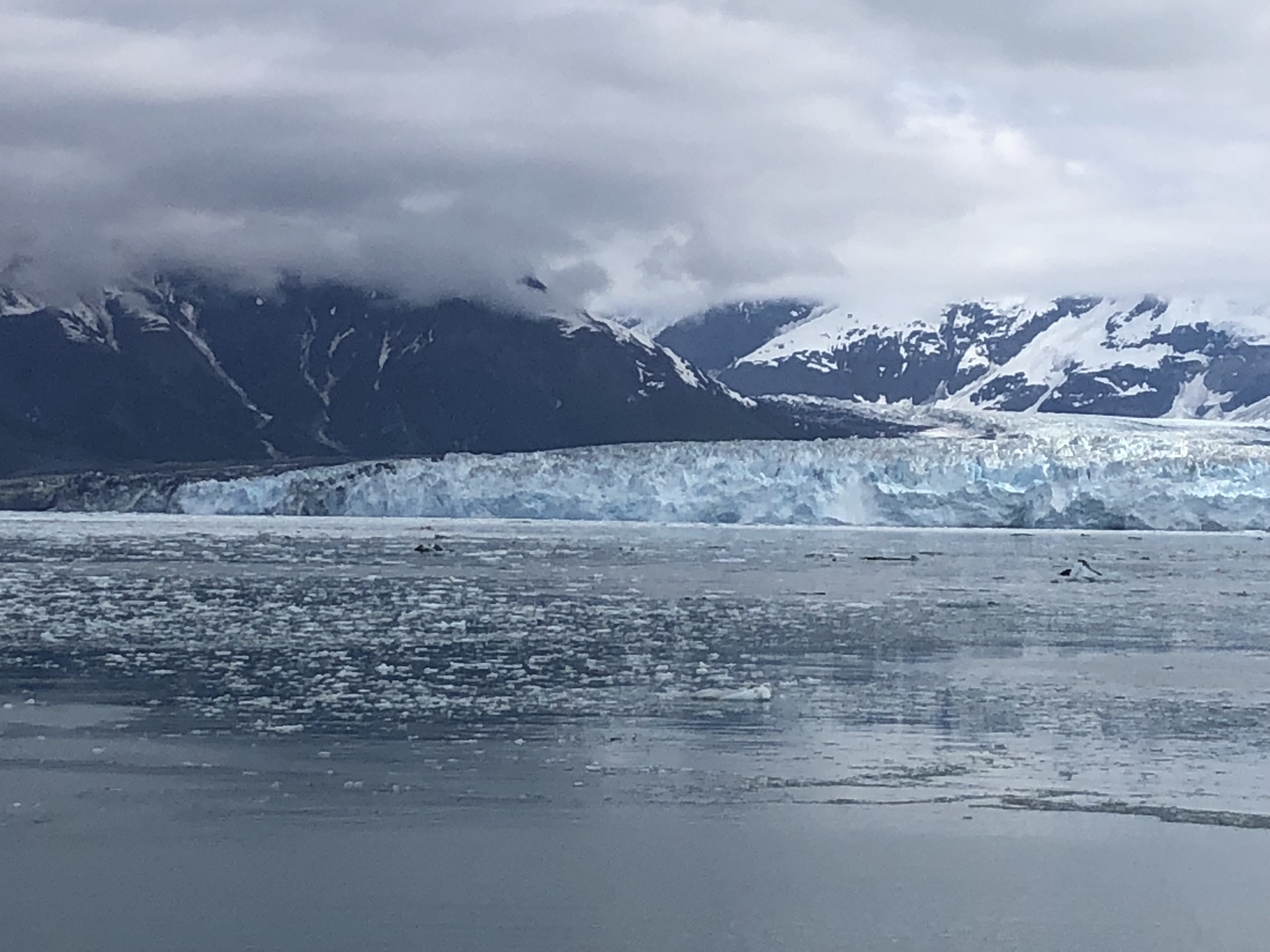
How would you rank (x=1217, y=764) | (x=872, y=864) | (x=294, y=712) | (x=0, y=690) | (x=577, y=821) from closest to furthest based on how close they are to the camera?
(x=872, y=864)
(x=577, y=821)
(x=1217, y=764)
(x=294, y=712)
(x=0, y=690)

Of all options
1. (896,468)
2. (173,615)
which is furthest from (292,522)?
(173,615)

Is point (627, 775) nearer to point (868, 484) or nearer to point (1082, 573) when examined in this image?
point (1082, 573)

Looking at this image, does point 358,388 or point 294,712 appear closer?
point 294,712

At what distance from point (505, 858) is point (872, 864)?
6.36 feet

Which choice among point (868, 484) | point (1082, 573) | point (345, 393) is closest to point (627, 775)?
point (1082, 573)

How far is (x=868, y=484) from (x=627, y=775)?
46693mm

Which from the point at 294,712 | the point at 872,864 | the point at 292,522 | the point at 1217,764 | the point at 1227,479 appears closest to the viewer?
the point at 872,864

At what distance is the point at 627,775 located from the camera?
37.1ft

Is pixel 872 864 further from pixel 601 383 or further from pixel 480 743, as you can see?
pixel 601 383

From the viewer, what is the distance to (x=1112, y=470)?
2156 inches

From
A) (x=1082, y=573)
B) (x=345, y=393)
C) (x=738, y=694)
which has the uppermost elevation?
(x=345, y=393)

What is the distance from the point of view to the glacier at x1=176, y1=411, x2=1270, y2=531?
55250 millimetres

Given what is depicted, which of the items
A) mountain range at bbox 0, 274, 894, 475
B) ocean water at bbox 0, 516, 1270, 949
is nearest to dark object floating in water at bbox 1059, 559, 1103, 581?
ocean water at bbox 0, 516, 1270, 949

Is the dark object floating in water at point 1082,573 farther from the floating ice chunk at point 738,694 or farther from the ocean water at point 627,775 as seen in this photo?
the floating ice chunk at point 738,694
